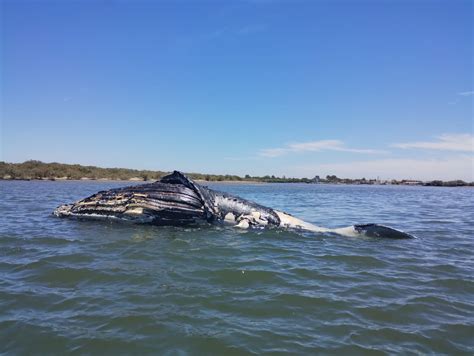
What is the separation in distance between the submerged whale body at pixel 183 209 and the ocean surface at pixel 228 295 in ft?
2.91

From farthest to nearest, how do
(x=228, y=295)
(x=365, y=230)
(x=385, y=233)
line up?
(x=365, y=230)
(x=385, y=233)
(x=228, y=295)

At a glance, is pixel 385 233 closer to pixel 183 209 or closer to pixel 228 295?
pixel 183 209

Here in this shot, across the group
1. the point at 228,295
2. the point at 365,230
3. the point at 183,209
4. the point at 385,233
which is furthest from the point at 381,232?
the point at 228,295

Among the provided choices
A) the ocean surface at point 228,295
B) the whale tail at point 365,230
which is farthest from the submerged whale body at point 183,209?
the ocean surface at point 228,295

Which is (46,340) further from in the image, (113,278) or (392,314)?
(392,314)

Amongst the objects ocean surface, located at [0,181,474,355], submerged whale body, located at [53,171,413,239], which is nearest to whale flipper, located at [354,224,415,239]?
submerged whale body, located at [53,171,413,239]

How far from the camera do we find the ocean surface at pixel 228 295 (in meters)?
3.55

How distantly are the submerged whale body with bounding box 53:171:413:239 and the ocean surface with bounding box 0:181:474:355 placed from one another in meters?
0.89

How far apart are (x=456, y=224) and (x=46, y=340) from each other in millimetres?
12762

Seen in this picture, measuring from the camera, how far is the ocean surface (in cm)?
355

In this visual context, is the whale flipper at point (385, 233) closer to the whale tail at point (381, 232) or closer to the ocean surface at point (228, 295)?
the whale tail at point (381, 232)

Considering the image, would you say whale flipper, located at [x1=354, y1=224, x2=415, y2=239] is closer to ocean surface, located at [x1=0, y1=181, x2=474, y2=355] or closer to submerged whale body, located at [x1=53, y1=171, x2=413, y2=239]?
submerged whale body, located at [x1=53, y1=171, x2=413, y2=239]

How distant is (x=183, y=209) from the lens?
9.15 meters

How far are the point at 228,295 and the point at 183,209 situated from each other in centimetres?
468
